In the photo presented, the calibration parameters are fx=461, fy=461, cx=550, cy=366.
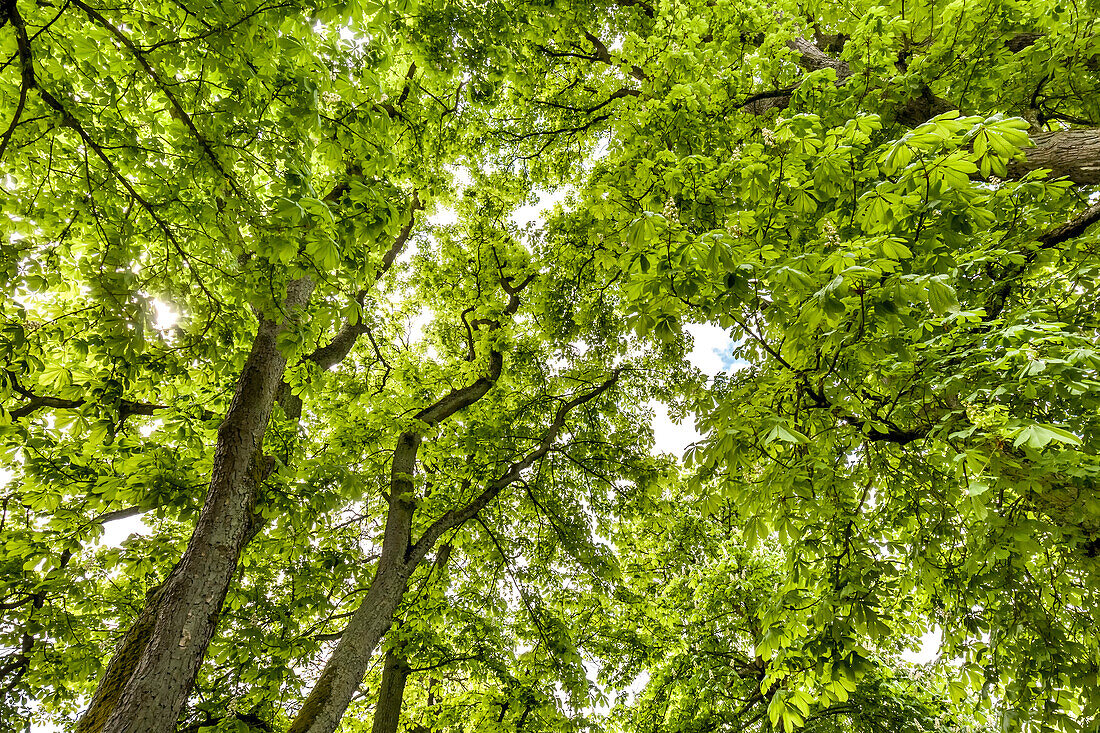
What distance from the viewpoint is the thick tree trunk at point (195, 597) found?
2.99 meters

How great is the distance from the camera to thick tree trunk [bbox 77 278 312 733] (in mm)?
2988

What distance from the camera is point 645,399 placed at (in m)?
8.74

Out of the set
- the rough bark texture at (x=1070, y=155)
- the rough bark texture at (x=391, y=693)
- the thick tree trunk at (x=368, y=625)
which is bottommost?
the rough bark texture at (x=1070, y=155)

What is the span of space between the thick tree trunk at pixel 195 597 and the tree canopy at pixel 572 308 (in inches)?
1.0

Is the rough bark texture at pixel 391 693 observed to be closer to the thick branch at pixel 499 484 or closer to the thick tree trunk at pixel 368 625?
the thick tree trunk at pixel 368 625

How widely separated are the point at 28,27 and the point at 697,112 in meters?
4.94

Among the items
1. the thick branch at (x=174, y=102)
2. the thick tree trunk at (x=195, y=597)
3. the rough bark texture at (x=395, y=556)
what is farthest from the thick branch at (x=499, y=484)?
the thick branch at (x=174, y=102)

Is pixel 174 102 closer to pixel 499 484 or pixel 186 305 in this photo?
pixel 186 305

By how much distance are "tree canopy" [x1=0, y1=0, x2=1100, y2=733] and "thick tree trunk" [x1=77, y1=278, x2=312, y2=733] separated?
0.08ft

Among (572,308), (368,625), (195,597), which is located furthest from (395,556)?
(572,308)

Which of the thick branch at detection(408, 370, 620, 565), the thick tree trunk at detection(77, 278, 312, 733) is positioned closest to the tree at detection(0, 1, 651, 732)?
the thick tree trunk at detection(77, 278, 312, 733)

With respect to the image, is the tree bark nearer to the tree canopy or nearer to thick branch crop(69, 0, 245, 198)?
the tree canopy

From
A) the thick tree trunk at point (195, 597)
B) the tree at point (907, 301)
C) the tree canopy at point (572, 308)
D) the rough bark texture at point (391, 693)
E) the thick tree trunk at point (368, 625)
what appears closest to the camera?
the tree at point (907, 301)

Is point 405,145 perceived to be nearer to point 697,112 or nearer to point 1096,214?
point 697,112
